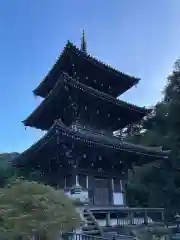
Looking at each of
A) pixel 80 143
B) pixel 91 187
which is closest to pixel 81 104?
pixel 80 143

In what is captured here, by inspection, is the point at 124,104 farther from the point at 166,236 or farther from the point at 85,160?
the point at 166,236

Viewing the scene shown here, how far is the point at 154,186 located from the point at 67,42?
49.4 ft

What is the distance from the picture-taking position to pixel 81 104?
53.9 feet

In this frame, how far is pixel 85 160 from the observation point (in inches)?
592

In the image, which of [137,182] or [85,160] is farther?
[137,182]

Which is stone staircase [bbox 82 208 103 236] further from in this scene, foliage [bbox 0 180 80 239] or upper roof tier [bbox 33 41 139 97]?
upper roof tier [bbox 33 41 139 97]

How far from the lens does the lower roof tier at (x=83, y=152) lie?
44.2ft

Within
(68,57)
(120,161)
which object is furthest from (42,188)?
(68,57)

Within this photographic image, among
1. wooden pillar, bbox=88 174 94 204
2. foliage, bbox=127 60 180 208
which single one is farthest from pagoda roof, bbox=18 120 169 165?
foliage, bbox=127 60 180 208

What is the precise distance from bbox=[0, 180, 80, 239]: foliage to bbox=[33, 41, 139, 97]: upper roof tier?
32.8ft

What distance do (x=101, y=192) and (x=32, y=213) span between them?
7.48m

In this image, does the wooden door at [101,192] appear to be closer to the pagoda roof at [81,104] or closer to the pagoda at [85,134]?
the pagoda at [85,134]

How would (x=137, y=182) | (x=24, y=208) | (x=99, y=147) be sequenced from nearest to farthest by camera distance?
(x=24, y=208) → (x=99, y=147) → (x=137, y=182)

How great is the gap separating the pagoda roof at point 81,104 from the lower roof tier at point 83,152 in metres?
1.99
